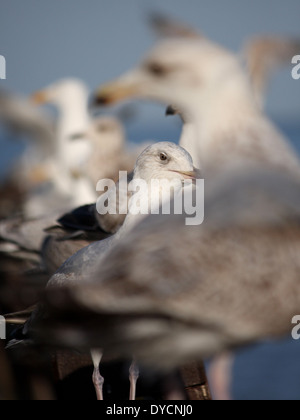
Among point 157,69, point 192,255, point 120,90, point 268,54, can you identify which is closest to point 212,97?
point 157,69

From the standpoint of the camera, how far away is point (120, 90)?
3.84 m

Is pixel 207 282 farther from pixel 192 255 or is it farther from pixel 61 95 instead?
pixel 61 95

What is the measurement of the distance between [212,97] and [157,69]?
0.30m

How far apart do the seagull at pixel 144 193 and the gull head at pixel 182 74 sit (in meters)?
0.60

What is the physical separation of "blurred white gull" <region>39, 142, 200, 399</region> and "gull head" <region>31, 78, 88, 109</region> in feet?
29.2

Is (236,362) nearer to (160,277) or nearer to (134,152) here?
(134,152)

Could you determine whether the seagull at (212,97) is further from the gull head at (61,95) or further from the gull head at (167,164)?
the gull head at (61,95)

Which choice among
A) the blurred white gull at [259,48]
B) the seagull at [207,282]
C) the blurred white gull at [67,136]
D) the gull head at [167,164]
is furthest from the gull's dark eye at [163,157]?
the blurred white gull at [67,136]

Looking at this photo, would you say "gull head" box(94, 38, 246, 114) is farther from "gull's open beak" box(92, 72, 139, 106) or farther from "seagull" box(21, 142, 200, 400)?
"seagull" box(21, 142, 200, 400)

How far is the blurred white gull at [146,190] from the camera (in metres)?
4.06

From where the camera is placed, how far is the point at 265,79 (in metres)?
5.34

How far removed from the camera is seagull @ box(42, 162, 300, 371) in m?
3.04

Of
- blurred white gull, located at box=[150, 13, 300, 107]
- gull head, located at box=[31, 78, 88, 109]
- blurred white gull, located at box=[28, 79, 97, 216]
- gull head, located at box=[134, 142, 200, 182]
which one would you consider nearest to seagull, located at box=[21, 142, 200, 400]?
gull head, located at box=[134, 142, 200, 182]
